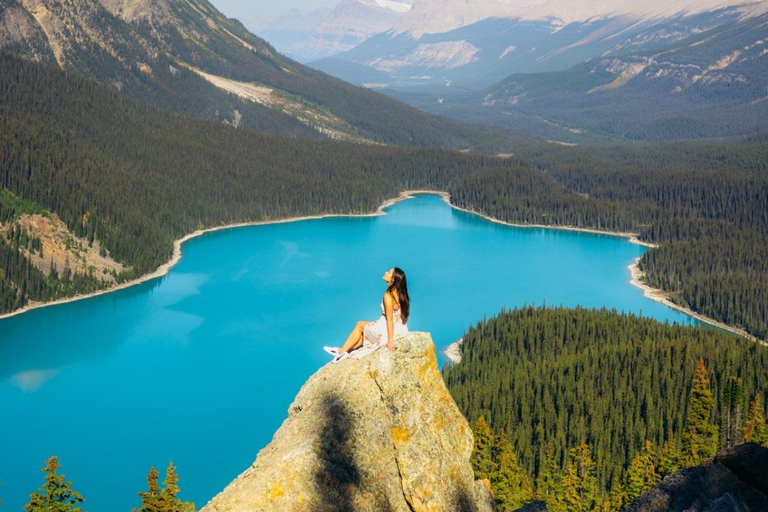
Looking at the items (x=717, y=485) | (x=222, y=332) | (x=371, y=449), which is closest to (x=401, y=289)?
(x=371, y=449)

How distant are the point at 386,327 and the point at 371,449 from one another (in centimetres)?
262

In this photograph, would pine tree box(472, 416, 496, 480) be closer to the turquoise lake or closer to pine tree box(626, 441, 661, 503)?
pine tree box(626, 441, 661, 503)

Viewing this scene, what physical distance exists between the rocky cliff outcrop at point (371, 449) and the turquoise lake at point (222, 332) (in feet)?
158

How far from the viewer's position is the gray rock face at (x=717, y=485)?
737 inches

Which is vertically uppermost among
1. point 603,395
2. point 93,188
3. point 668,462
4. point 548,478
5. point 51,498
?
point 93,188

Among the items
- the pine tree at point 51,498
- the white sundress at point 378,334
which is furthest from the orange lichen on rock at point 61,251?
the white sundress at point 378,334

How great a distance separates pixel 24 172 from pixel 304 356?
74221 mm

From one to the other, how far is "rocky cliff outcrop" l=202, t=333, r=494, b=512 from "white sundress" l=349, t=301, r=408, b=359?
340 mm

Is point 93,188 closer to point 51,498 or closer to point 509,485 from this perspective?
point 509,485

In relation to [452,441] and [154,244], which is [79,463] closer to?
[452,441]

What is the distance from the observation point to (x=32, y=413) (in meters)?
79.6

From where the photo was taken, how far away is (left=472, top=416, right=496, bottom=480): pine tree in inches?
2276

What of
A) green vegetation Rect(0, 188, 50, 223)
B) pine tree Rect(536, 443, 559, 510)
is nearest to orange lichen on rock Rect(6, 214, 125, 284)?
green vegetation Rect(0, 188, 50, 223)

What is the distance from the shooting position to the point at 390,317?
18516 millimetres
